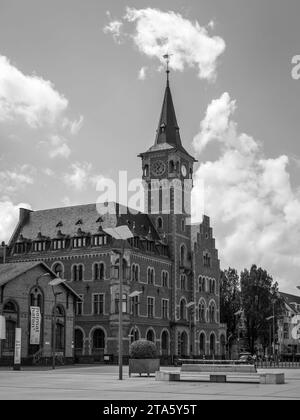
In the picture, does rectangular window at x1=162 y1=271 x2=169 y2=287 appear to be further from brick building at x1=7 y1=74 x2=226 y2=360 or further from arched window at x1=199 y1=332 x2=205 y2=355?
arched window at x1=199 y1=332 x2=205 y2=355

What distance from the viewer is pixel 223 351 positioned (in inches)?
3720

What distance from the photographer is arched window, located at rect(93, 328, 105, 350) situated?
7357cm

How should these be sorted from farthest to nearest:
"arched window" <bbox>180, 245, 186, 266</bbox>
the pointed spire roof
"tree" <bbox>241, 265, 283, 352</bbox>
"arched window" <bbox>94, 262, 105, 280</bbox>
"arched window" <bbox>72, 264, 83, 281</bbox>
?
"tree" <bbox>241, 265, 283, 352</bbox>
the pointed spire roof
"arched window" <bbox>180, 245, 186, 266</bbox>
"arched window" <bbox>72, 264, 83, 281</bbox>
"arched window" <bbox>94, 262, 105, 280</bbox>

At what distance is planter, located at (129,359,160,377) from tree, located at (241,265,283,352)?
6606 centimetres

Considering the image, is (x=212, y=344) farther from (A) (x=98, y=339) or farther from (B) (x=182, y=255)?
(A) (x=98, y=339)

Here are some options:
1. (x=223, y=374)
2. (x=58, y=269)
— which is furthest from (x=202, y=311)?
(x=223, y=374)

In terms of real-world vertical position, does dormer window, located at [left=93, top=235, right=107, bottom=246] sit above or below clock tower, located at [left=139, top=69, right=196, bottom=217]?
below

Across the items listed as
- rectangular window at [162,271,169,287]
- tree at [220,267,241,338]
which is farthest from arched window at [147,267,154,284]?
tree at [220,267,241,338]

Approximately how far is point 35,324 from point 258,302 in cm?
4926

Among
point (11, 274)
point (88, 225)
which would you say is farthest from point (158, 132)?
point (11, 274)

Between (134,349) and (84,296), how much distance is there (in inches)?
1596

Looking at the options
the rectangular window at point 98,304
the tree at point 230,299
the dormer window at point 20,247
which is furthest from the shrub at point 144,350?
the tree at point 230,299

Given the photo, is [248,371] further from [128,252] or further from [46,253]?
[46,253]

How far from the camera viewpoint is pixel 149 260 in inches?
3125
